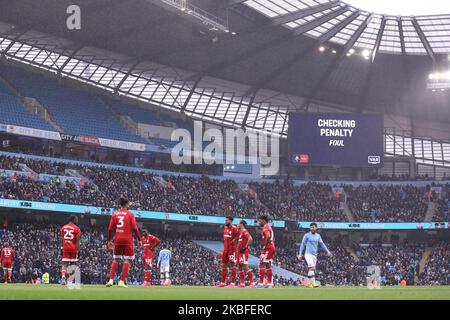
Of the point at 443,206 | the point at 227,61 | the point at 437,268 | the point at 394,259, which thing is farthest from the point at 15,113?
the point at 443,206

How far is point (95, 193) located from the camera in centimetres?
5844

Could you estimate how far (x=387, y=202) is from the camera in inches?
2972

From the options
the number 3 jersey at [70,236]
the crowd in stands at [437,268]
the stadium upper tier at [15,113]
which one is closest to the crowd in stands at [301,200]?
the crowd in stands at [437,268]

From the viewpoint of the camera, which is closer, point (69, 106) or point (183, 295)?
point (183, 295)

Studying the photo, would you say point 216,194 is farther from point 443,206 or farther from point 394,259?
point 443,206

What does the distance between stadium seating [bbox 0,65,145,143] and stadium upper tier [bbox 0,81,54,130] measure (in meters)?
1.87

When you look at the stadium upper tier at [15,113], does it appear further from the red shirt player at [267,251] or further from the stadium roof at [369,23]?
the red shirt player at [267,251]

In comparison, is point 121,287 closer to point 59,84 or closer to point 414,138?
point 59,84

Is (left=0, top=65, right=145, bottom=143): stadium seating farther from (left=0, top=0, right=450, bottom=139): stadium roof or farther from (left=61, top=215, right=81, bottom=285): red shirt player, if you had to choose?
(left=61, top=215, right=81, bottom=285): red shirt player

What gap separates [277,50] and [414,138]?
2357cm

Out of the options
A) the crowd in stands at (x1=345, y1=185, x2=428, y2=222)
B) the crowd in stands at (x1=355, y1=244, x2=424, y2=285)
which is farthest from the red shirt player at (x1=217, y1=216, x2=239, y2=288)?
the crowd in stands at (x1=345, y1=185, x2=428, y2=222)

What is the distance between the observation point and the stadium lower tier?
47.4 metres

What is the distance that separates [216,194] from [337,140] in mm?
13193

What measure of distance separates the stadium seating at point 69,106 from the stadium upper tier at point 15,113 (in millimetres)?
1874
